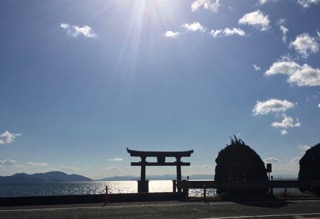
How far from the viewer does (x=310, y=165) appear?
28344 mm

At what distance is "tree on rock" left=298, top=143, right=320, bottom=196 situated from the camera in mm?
27969

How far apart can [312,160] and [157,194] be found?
13.4 meters

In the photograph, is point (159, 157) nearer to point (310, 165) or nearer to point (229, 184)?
point (229, 184)

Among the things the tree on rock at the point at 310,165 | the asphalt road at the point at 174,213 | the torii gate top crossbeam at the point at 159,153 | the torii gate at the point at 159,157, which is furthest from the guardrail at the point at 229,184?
the asphalt road at the point at 174,213

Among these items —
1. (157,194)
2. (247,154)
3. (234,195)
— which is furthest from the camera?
(247,154)

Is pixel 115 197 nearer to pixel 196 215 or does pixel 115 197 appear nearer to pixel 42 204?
pixel 42 204

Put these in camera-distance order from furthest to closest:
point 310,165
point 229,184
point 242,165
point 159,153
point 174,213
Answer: point 159,153
point 310,165
point 242,165
point 229,184
point 174,213

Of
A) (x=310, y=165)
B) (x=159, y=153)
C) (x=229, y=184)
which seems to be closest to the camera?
(x=229, y=184)

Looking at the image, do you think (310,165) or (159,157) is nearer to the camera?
(310,165)

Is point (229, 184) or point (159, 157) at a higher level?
point (159, 157)

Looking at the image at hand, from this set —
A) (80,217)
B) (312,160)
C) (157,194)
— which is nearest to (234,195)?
(157,194)

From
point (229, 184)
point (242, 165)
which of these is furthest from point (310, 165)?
point (229, 184)

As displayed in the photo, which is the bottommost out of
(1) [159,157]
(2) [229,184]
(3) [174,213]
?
(3) [174,213]

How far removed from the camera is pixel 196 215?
14.5 m
